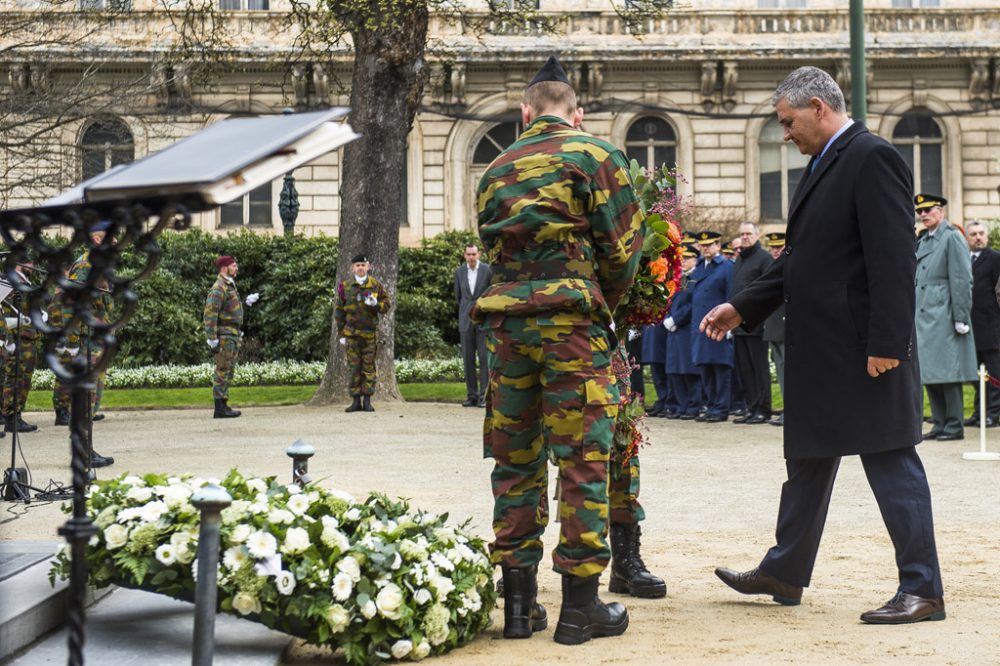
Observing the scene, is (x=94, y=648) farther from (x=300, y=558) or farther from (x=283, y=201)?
(x=283, y=201)

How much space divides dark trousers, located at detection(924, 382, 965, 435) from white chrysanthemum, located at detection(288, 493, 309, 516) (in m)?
9.94

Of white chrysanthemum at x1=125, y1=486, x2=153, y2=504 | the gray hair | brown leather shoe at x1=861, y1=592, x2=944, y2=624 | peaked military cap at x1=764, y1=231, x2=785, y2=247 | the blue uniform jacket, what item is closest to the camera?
white chrysanthemum at x1=125, y1=486, x2=153, y2=504

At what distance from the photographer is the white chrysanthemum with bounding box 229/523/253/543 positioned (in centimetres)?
525

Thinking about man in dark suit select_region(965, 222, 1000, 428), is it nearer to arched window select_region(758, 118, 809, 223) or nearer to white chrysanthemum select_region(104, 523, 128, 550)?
white chrysanthemum select_region(104, 523, 128, 550)

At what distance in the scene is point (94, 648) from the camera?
5062mm

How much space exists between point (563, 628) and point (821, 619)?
1.20 meters

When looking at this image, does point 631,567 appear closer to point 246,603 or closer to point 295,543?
point 295,543

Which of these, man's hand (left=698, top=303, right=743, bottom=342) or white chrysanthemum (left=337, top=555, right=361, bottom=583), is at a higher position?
man's hand (left=698, top=303, right=743, bottom=342)

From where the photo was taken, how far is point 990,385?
53.1ft

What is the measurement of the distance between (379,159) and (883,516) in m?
14.4

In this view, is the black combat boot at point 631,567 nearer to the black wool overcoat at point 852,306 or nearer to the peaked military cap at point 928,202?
the black wool overcoat at point 852,306

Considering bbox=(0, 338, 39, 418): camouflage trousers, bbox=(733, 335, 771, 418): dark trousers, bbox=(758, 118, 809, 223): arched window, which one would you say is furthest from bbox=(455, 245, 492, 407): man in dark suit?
bbox=(758, 118, 809, 223): arched window

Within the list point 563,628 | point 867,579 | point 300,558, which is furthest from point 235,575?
point 867,579

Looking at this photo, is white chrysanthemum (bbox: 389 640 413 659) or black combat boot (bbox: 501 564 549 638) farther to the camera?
black combat boot (bbox: 501 564 549 638)
